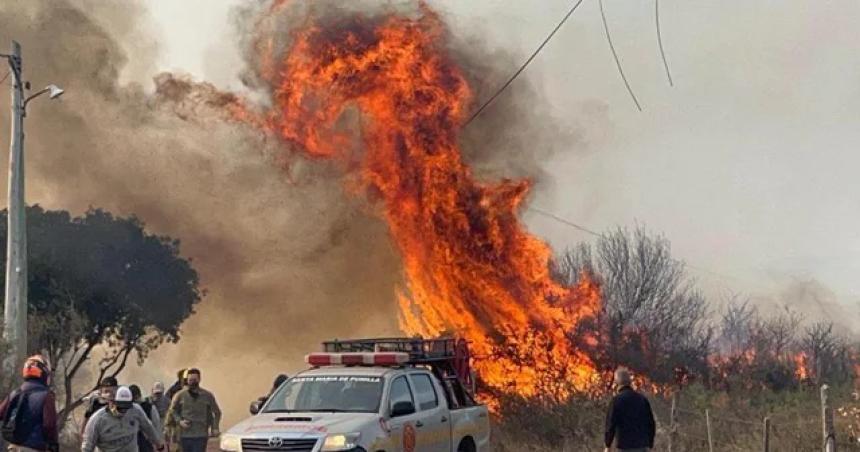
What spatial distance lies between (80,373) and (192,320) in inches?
234

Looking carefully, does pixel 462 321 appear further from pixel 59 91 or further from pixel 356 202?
pixel 59 91

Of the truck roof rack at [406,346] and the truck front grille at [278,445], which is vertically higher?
the truck roof rack at [406,346]

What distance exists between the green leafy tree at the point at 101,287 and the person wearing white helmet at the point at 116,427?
635 inches

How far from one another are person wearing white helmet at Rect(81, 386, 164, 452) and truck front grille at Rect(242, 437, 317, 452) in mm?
1100

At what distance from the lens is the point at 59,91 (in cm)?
1845

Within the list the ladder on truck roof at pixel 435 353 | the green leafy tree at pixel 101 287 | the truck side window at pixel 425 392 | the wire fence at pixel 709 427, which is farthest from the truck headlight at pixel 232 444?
the green leafy tree at pixel 101 287

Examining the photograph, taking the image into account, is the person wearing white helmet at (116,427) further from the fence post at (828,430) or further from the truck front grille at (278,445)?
the fence post at (828,430)

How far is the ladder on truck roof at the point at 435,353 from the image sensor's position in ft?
43.0

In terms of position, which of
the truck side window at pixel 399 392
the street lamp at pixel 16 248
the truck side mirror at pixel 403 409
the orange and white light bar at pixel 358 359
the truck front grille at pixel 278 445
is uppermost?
the street lamp at pixel 16 248

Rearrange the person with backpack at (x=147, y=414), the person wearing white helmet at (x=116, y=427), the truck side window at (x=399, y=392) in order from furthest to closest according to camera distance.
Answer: the person with backpack at (x=147, y=414) → the truck side window at (x=399, y=392) → the person wearing white helmet at (x=116, y=427)

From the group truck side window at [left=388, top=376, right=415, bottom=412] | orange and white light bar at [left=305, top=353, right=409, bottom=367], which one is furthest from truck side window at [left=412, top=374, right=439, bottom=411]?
orange and white light bar at [left=305, top=353, right=409, bottom=367]

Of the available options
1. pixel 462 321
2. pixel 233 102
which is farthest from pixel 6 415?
pixel 233 102

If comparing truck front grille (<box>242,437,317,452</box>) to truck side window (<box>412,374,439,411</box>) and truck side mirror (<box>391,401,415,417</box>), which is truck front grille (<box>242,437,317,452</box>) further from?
truck side window (<box>412,374,439,411</box>)

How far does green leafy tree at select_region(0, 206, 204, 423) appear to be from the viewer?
26344 millimetres
